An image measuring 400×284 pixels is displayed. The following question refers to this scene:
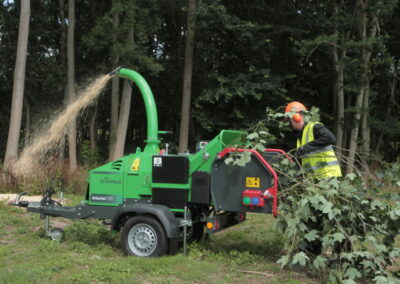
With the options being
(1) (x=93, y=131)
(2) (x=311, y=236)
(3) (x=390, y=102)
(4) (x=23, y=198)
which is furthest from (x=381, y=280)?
(1) (x=93, y=131)

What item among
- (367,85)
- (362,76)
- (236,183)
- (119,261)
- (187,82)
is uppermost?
(362,76)

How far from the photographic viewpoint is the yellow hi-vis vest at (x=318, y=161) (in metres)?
5.19

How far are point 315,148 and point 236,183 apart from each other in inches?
42.8

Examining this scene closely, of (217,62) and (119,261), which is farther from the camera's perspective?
(217,62)

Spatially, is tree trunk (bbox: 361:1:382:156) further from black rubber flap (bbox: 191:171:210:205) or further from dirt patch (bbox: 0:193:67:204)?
black rubber flap (bbox: 191:171:210:205)

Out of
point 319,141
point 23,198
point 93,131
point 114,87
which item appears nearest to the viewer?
point 319,141

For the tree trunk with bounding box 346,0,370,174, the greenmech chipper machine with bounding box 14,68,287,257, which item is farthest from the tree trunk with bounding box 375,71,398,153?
the greenmech chipper machine with bounding box 14,68,287,257

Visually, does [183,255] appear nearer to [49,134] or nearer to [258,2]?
[49,134]

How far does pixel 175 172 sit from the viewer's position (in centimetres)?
550

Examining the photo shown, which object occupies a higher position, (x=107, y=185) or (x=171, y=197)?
(x=107, y=185)

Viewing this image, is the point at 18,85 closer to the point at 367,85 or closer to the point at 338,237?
the point at 338,237

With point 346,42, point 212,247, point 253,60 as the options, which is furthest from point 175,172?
point 253,60

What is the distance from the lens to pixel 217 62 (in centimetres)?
1778

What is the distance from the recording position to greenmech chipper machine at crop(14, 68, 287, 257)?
5.05 metres
